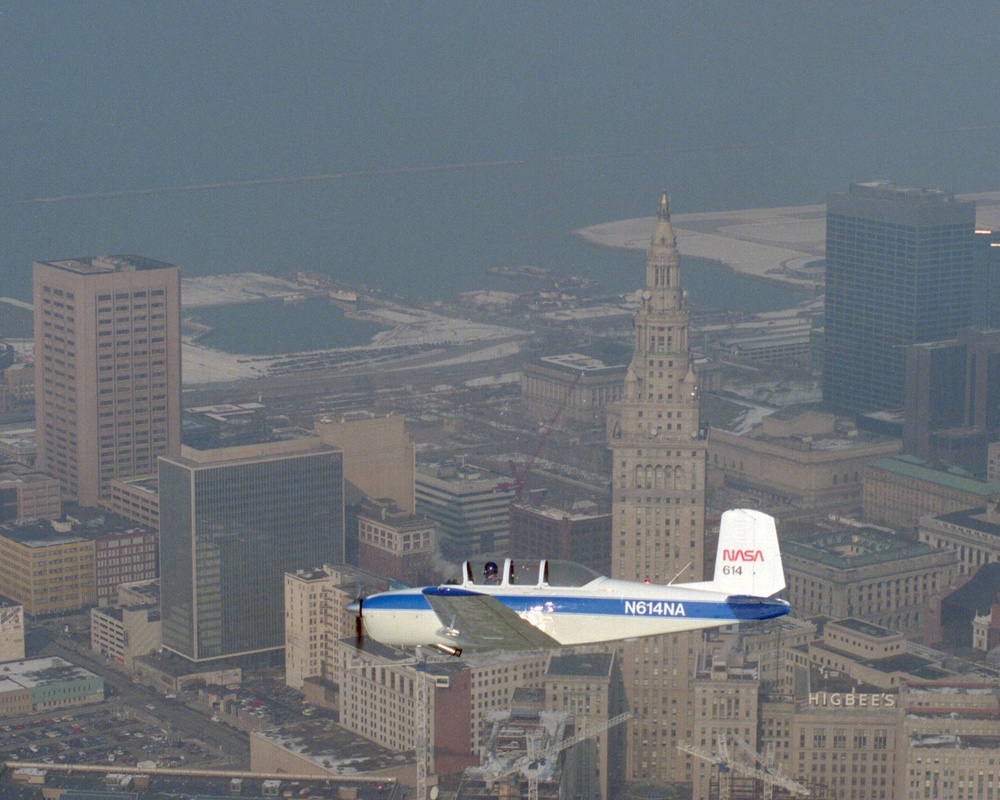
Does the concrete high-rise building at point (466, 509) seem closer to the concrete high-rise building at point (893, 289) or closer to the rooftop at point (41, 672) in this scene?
the rooftop at point (41, 672)

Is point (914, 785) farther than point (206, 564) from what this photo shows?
No

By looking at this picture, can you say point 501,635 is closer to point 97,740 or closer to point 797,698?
point 797,698

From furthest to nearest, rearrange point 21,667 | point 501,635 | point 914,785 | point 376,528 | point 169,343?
point 169,343 → point 376,528 → point 21,667 → point 914,785 → point 501,635

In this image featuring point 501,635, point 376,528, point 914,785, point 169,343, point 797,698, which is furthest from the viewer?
point 169,343

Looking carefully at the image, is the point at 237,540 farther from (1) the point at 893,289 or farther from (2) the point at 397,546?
(1) the point at 893,289

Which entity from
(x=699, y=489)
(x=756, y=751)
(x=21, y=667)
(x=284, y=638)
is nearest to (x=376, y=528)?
(x=284, y=638)

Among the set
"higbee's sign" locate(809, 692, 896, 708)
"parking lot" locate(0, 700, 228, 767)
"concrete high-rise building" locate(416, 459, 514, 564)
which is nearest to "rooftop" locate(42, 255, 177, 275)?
"concrete high-rise building" locate(416, 459, 514, 564)
